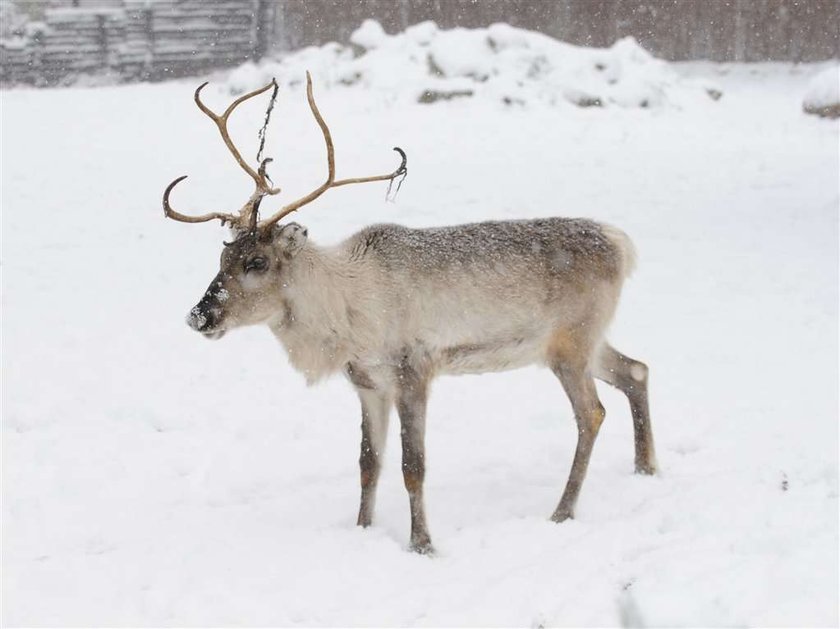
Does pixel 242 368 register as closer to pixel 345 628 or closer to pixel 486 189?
pixel 345 628

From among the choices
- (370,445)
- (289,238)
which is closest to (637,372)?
(370,445)

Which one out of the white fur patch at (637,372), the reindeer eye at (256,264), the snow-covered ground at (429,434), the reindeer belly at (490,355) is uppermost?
the reindeer eye at (256,264)

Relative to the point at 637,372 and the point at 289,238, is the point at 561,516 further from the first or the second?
the point at 289,238

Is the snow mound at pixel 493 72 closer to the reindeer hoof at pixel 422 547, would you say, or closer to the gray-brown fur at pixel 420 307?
the gray-brown fur at pixel 420 307

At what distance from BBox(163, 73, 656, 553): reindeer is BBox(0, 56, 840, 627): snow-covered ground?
20.6 inches

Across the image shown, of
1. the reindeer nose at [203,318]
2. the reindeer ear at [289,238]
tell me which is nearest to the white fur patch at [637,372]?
the reindeer ear at [289,238]

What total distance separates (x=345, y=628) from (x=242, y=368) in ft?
12.1

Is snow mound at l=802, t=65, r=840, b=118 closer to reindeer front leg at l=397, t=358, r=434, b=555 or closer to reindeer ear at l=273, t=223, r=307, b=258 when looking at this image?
reindeer front leg at l=397, t=358, r=434, b=555

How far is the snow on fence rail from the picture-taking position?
23.1 meters

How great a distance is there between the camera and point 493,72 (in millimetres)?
18641

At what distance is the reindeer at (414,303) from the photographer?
5266 mm

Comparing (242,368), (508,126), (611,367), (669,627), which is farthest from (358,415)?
(508,126)

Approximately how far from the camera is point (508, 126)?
1661cm

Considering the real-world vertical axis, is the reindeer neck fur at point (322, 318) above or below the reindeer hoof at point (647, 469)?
above
